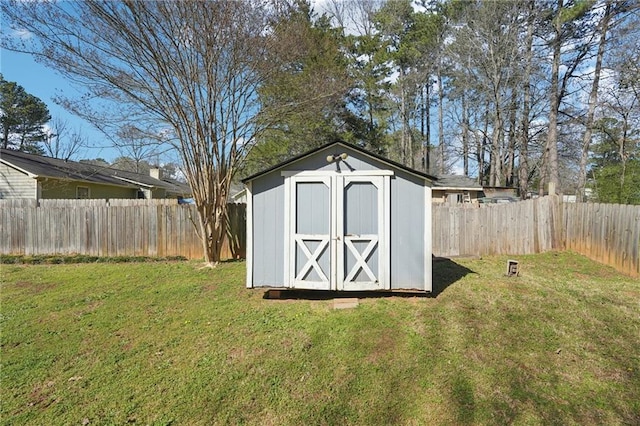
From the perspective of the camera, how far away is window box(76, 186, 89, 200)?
47.4 feet

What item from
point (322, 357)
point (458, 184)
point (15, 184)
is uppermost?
point (458, 184)

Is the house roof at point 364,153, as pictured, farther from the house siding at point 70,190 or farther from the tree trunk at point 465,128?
the tree trunk at point 465,128

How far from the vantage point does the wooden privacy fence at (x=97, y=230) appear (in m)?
9.48

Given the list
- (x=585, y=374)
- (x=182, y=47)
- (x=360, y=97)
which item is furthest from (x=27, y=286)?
(x=360, y=97)

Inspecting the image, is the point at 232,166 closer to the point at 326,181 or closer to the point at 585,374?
the point at 326,181

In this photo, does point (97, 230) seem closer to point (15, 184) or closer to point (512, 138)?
point (15, 184)

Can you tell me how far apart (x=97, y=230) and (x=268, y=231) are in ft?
22.0

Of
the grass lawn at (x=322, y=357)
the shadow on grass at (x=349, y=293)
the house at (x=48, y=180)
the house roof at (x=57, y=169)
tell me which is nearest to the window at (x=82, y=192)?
the house at (x=48, y=180)

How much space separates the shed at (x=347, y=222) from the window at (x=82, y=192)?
1287 centimetres

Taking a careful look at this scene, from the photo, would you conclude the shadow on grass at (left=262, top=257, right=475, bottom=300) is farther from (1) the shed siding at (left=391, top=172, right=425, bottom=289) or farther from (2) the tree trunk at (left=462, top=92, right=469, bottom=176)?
(2) the tree trunk at (left=462, top=92, right=469, bottom=176)

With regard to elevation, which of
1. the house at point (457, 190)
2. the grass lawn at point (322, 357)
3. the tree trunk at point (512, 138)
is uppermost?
the tree trunk at point (512, 138)

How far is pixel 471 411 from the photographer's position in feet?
9.77

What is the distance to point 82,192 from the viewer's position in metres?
14.7

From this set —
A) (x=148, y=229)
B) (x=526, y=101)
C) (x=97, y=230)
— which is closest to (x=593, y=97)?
(x=526, y=101)
